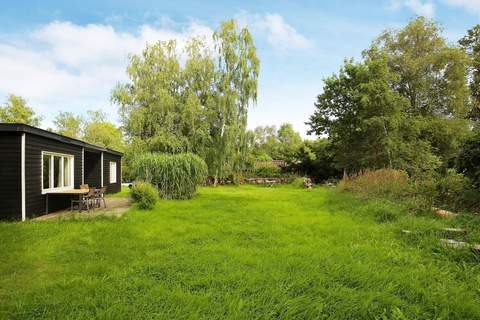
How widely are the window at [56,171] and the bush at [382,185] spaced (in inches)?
398

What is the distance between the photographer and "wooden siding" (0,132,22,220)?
7.45m

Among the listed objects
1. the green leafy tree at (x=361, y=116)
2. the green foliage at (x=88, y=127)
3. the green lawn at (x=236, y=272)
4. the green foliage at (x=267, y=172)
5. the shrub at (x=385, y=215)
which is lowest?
the green lawn at (x=236, y=272)

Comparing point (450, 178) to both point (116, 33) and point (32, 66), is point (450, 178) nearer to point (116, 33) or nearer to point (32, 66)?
point (116, 33)

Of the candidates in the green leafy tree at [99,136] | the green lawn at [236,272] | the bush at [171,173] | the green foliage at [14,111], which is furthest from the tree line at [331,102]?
the green foliage at [14,111]

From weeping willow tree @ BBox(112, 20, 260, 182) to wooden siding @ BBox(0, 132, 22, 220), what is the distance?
11.8 m

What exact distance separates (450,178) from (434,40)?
1831cm

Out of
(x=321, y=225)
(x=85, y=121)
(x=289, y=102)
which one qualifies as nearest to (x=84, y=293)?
(x=321, y=225)

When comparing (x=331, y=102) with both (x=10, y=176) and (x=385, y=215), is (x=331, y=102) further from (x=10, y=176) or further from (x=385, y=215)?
(x=10, y=176)

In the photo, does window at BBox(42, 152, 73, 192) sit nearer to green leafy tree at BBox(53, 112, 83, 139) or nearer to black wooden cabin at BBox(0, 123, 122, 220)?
black wooden cabin at BBox(0, 123, 122, 220)

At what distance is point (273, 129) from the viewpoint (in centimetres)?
6725

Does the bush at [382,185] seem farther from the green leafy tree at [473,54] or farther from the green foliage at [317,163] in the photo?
the green leafy tree at [473,54]

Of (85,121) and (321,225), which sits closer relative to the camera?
(321,225)

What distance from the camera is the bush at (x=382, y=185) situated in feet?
30.3

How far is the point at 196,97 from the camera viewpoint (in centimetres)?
2028
